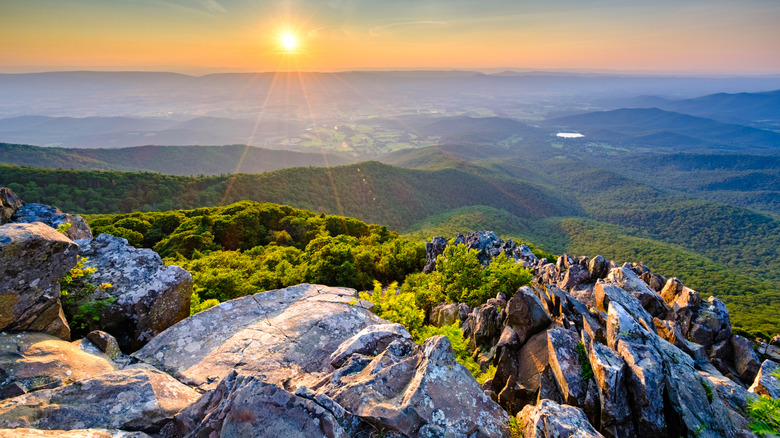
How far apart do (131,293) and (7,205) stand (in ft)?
25.2

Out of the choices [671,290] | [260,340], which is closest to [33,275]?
[260,340]

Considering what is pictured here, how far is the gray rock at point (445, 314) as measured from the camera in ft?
55.4

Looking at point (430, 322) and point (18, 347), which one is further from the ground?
point (18, 347)

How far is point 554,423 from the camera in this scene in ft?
22.4

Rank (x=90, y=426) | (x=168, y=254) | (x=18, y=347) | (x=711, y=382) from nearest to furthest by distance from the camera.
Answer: (x=90, y=426) < (x=18, y=347) < (x=711, y=382) < (x=168, y=254)

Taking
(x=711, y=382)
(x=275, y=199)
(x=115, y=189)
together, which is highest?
(x=711, y=382)

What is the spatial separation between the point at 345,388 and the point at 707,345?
18192 mm

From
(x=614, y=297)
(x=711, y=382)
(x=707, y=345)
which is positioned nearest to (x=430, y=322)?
(x=614, y=297)

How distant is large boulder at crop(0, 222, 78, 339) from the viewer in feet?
27.5

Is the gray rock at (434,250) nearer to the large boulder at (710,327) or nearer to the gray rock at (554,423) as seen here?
the large boulder at (710,327)

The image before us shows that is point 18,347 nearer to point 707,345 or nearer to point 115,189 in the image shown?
point 707,345

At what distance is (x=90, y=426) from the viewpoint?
247 inches

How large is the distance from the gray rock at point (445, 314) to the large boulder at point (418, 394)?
8.70m

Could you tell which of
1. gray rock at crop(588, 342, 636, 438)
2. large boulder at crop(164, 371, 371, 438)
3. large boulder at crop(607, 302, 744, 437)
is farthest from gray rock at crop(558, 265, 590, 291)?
large boulder at crop(164, 371, 371, 438)
